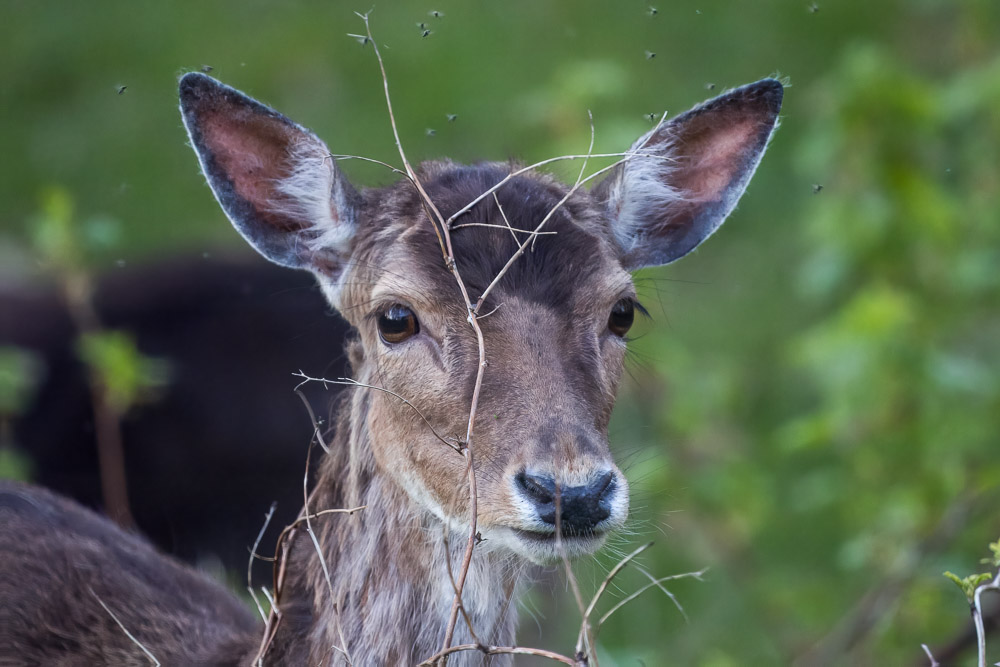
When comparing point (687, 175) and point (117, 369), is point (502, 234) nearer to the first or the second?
point (687, 175)

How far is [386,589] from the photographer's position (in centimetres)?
390

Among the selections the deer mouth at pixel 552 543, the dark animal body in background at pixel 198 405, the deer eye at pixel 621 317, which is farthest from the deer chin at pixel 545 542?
the dark animal body in background at pixel 198 405

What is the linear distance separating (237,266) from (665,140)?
15.4 feet

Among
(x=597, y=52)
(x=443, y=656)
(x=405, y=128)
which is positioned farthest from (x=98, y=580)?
(x=597, y=52)

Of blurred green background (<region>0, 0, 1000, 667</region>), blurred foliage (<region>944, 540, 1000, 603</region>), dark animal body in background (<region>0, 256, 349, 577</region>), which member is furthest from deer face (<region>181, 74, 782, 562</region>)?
dark animal body in background (<region>0, 256, 349, 577</region>)

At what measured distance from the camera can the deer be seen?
11.4ft

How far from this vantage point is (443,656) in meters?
3.24

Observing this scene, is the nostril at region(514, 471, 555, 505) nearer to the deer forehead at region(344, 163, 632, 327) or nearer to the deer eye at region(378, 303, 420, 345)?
the deer forehead at region(344, 163, 632, 327)

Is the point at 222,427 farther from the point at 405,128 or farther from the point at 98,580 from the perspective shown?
the point at 405,128

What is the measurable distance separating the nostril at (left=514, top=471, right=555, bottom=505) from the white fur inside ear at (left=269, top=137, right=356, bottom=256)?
1.27 metres

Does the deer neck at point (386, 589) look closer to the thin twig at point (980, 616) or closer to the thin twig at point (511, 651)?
the thin twig at point (511, 651)

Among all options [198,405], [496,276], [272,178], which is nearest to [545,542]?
[496,276]

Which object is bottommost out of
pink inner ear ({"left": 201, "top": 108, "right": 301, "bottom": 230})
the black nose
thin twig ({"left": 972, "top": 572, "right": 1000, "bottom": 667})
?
thin twig ({"left": 972, "top": 572, "right": 1000, "bottom": 667})

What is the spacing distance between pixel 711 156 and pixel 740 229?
6.43 meters
